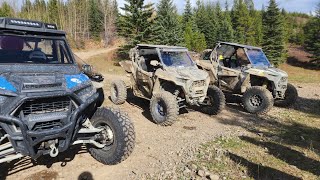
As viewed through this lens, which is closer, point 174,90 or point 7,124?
point 7,124

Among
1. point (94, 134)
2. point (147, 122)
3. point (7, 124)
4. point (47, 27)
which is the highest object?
point (47, 27)

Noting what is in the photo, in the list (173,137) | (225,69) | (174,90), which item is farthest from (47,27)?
(225,69)

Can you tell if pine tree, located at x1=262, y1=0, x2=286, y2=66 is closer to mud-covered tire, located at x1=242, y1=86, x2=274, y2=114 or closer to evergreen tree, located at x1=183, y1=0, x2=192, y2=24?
evergreen tree, located at x1=183, y1=0, x2=192, y2=24

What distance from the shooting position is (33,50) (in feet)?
17.7

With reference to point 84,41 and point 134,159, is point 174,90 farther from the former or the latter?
point 84,41

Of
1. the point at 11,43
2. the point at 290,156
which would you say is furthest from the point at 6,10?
the point at 290,156

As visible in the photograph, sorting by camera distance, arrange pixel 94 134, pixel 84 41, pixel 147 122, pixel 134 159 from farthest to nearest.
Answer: pixel 84 41 < pixel 147 122 < pixel 134 159 < pixel 94 134

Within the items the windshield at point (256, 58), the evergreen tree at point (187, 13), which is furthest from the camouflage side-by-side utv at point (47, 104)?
the evergreen tree at point (187, 13)

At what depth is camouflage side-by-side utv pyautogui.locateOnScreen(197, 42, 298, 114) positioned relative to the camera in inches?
409

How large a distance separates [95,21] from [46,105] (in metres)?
52.6

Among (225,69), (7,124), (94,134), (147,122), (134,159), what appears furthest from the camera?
(225,69)

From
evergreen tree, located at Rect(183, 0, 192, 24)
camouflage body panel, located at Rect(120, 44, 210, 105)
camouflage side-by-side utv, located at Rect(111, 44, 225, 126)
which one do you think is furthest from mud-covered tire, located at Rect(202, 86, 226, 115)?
evergreen tree, located at Rect(183, 0, 192, 24)

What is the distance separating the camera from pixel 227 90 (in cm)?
1132

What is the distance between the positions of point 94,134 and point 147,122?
3437mm
